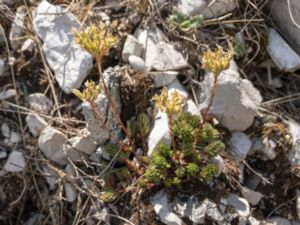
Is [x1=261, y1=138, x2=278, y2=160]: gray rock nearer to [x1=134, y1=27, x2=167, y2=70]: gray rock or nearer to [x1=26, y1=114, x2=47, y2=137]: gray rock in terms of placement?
[x1=134, y1=27, x2=167, y2=70]: gray rock

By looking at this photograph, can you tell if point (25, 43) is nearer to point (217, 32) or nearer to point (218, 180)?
point (217, 32)

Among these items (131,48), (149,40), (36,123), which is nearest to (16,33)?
(36,123)

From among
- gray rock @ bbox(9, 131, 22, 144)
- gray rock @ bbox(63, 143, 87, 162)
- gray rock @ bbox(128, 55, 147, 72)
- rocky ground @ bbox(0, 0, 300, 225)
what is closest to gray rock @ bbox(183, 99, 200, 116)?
rocky ground @ bbox(0, 0, 300, 225)

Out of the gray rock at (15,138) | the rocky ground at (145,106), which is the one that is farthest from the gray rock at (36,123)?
the gray rock at (15,138)

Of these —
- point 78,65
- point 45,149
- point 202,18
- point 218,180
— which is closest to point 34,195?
point 45,149

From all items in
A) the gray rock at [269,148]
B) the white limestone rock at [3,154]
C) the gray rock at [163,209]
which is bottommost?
the gray rock at [163,209]

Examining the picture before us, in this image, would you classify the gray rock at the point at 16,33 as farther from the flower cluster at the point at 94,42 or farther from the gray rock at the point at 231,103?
the gray rock at the point at 231,103
